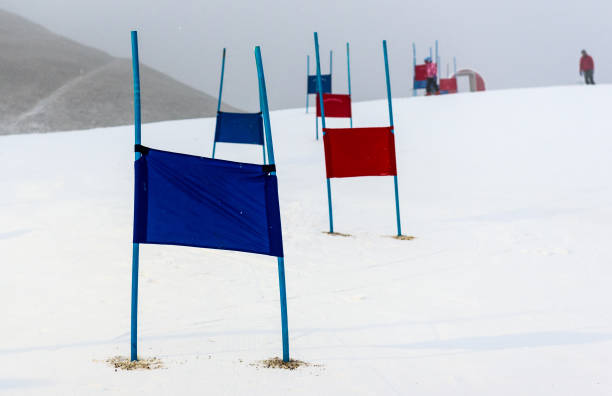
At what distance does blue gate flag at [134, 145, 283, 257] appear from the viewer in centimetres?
280

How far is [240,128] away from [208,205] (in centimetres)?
602

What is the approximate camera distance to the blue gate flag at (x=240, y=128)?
28.4 ft

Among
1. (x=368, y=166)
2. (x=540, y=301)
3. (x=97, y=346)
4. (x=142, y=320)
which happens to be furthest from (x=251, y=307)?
(x=368, y=166)

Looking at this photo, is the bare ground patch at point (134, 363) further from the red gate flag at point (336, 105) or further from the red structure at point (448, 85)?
the red structure at point (448, 85)

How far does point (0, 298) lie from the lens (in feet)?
12.2

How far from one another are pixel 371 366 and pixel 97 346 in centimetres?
140

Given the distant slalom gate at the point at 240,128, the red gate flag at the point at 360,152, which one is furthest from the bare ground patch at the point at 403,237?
the distant slalom gate at the point at 240,128

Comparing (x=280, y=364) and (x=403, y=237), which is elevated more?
(x=403, y=237)

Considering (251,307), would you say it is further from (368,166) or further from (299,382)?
(368,166)

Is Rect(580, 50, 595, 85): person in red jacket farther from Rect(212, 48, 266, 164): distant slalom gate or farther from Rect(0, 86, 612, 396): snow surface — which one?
Rect(212, 48, 266, 164): distant slalom gate

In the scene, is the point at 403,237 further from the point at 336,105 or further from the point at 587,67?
the point at 587,67

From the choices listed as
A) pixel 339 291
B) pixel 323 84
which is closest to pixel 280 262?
pixel 339 291

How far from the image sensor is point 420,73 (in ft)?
55.9

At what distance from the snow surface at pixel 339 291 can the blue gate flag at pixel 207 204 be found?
0.60 m
